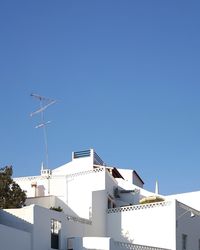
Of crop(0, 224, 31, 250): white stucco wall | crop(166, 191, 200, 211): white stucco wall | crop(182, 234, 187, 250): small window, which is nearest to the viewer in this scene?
crop(0, 224, 31, 250): white stucco wall

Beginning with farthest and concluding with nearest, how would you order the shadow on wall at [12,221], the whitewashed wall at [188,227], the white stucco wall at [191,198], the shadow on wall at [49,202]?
→ the white stucco wall at [191,198] < the shadow on wall at [49,202] < the whitewashed wall at [188,227] < the shadow on wall at [12,221]

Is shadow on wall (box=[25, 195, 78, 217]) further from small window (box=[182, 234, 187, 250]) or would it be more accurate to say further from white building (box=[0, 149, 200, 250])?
small window (box=[182, 234, 187, 250])

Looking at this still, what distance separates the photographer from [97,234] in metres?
39.8

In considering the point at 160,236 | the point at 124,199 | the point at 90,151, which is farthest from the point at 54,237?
the point at 90,151

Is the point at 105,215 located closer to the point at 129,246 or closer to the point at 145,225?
the point at 145,225

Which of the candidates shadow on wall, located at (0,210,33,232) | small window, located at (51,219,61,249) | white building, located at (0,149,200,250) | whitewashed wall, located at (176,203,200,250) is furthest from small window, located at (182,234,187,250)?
shadow on wall, located at (0,210,33,232)

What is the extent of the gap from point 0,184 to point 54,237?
4354 mm

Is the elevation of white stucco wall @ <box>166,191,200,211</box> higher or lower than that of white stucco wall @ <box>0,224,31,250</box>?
higher

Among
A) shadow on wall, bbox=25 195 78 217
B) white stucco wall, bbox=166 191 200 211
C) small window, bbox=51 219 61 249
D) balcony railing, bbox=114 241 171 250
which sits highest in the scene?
white stucco wall, bbox=166 191 200 211

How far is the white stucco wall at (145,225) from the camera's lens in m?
38.9

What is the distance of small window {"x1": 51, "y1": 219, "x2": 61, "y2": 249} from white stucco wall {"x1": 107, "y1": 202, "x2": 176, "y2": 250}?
276 inches

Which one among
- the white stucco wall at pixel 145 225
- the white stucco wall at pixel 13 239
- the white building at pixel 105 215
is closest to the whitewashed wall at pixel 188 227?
the white building at pixel 105 215

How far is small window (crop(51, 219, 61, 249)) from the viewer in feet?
110

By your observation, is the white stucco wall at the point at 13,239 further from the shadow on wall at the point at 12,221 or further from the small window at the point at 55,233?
the small window at the point at 55,233
